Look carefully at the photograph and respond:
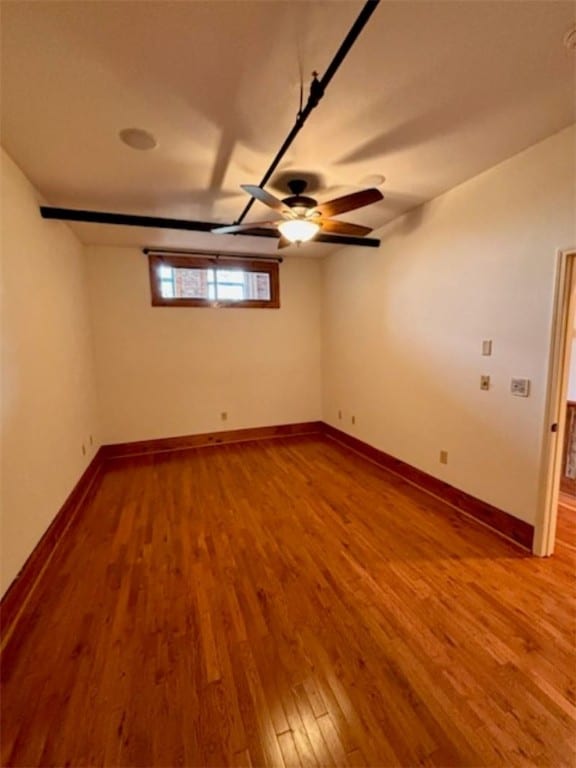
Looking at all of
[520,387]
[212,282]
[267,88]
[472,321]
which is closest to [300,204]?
[267,88]

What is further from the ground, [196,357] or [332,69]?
[332,69]

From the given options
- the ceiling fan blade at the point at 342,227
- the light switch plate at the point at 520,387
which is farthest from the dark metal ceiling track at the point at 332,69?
the light switch plate at the point at 520,387

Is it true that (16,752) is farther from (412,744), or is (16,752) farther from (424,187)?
(424,187)

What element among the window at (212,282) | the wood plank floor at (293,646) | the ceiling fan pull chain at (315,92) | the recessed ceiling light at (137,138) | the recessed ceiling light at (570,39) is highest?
the recessed ceiling light at (570,39)

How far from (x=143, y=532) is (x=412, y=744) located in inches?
87.3

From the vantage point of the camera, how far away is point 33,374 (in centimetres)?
239

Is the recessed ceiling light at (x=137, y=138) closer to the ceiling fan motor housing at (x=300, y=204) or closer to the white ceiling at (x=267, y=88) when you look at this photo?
the white ceiling at (x=267, y=88)

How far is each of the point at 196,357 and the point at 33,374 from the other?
2.37 metres

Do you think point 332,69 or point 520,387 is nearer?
point 332,69

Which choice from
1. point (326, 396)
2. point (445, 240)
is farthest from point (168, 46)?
point (326, 396)

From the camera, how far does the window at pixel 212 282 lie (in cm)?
442

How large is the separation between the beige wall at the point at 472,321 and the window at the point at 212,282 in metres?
1.41

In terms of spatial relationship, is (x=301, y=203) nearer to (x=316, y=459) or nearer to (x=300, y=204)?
(x=300, y=204)

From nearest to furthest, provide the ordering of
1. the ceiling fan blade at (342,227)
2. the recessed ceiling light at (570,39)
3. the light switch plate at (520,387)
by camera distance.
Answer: the recessed ceiling light at (570,39) < the light switch plate at (520,387) < the ceiling fan blade at (342,227)
